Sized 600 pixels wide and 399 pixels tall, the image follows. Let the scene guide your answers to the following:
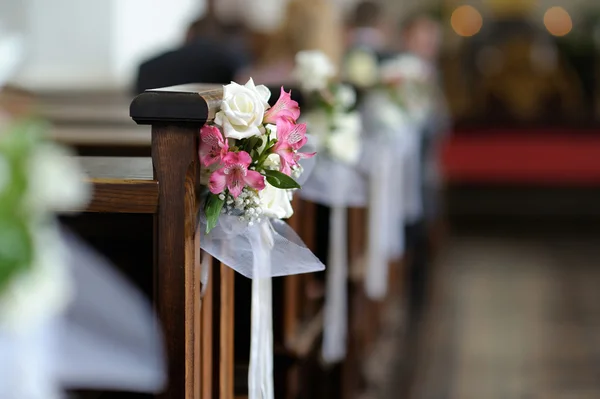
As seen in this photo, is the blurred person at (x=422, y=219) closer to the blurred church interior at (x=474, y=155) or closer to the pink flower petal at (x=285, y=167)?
the blurred church interior at (x=474, y=155)

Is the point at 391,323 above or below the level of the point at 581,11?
below

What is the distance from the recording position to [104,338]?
1460 mm

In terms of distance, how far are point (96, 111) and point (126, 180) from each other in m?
2.47

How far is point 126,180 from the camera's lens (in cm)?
162

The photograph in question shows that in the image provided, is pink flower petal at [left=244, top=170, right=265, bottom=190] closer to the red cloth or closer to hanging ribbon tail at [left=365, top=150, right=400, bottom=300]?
hanging ribbon tail at [left=365, top=150, right=400, bottom=300]

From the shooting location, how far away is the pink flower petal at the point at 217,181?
1.67 m

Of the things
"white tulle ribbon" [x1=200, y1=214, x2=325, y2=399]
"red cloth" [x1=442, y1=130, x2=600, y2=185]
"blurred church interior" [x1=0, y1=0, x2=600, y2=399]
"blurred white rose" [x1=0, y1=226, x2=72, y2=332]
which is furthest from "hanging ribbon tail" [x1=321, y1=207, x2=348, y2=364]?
"red cloth" [x1=442, y1=130, x2=600, y2=185]

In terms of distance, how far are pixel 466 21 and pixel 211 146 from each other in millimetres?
10217

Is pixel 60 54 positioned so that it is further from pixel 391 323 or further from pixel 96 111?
pixel 391 323

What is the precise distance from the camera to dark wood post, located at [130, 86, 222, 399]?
161 centimetres

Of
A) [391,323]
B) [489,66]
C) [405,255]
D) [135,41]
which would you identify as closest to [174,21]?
[135,41]

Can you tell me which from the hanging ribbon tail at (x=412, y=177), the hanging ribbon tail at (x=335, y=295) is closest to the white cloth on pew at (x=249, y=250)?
the hanging ribbon tail at (x=335, y=295)

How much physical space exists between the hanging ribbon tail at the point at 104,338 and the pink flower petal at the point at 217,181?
9.2 inches

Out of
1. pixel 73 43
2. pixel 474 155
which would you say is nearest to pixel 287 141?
pixel 73 43
